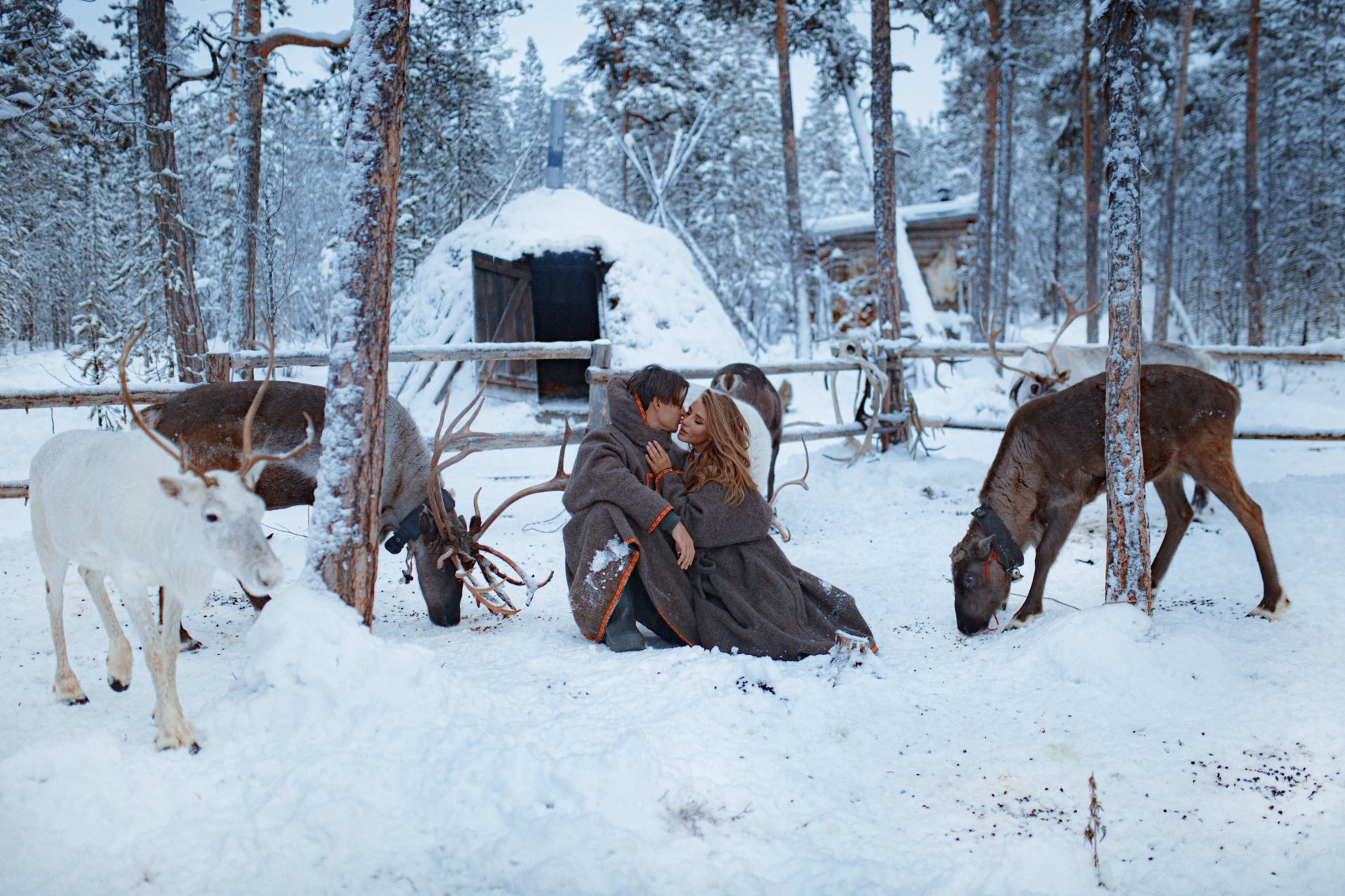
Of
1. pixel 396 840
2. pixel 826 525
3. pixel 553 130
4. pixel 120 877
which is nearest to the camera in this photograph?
pixel 120 877

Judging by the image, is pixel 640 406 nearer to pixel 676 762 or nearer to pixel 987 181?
pixel 676 762

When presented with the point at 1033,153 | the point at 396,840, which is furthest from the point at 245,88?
the point at 1033,153

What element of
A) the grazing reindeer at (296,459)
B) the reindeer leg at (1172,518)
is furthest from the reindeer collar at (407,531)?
the reindeer leg at (1172,518)

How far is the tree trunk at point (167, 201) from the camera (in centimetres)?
694

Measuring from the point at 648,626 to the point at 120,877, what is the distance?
2104mm

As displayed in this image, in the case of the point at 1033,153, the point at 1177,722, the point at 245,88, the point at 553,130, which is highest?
the point at 1033,153

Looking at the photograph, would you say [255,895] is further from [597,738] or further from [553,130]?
[553,130]

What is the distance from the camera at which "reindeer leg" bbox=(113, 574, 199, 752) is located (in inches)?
86.1

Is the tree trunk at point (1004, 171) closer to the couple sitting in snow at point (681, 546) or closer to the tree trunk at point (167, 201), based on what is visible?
the couple sitting in snow at point (681, 546)

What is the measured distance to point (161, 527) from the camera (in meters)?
2.31

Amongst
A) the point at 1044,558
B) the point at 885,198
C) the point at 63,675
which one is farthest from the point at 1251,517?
the point at 885,198

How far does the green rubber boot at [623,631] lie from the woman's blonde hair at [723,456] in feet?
2.00

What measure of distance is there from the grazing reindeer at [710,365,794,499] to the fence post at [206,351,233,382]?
3.73 meters

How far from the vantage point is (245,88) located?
7910 millimetres
